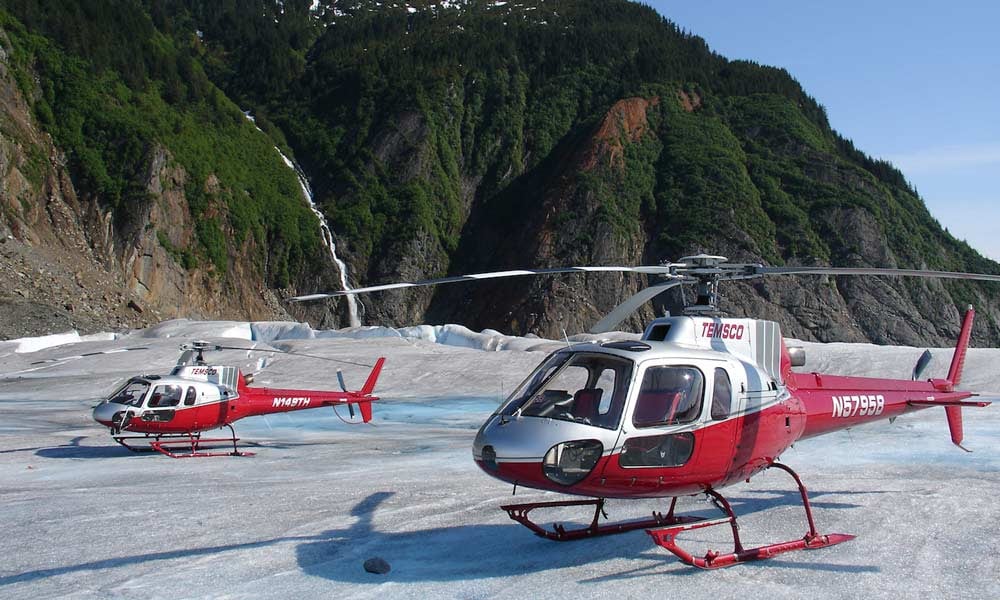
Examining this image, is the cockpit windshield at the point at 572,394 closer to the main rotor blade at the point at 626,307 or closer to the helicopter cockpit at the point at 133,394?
the main rotor blade at the point at 626,307

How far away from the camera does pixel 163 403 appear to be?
12656 mm

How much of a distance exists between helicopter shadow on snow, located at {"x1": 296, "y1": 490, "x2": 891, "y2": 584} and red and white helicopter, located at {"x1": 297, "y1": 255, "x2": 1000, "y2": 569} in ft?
0.66

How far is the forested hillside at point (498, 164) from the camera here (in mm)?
50406

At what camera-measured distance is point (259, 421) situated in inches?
699

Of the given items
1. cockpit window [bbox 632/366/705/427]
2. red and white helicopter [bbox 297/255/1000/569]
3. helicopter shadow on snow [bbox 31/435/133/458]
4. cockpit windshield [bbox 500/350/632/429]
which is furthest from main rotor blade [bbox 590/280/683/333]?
helicopter shadow on snow [bbox 31/435/133/458]

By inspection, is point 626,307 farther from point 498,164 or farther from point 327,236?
point 498,164

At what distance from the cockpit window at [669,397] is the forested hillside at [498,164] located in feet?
145

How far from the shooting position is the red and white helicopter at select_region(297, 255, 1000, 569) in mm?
5789

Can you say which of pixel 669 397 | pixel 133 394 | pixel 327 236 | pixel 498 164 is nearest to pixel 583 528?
pixel 669 397

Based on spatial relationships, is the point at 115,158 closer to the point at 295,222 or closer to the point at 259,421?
the point at 295,222

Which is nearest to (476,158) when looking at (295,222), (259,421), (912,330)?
(295,222)

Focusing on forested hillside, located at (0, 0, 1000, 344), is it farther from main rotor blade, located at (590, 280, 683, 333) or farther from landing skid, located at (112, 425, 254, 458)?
main rotor blade, located at (590, 280, 683, 333)

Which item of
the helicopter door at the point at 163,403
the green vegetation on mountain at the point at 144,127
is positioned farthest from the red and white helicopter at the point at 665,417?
the green vegetation on mountain at the point at 144,127

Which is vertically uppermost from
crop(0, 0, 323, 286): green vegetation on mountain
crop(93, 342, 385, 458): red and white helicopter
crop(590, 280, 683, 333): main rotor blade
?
crop(0, 0, 323, 286): green vegetation on mountain
